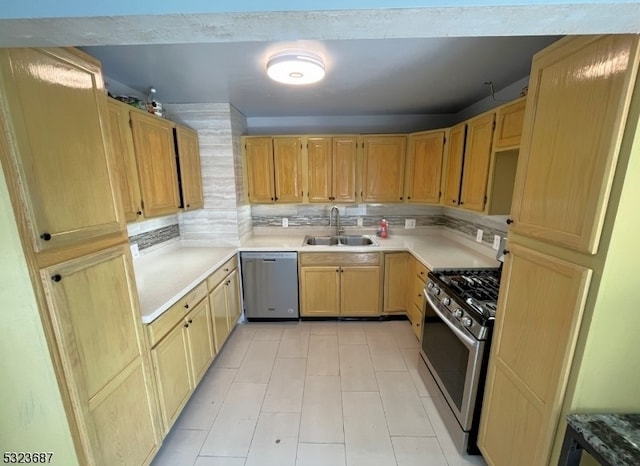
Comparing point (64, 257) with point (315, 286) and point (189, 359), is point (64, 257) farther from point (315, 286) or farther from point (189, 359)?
point (315, 286)

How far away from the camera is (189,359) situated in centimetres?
189

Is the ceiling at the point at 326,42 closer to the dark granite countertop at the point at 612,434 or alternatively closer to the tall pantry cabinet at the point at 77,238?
the tall pantry cabinet at the point at 77,238

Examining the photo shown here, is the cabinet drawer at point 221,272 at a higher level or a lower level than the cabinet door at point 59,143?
lower

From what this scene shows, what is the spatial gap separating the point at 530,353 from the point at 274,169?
270cm

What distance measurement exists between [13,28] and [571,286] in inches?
72.2

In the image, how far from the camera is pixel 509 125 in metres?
1.81

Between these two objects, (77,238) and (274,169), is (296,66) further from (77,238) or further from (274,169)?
(274,169)

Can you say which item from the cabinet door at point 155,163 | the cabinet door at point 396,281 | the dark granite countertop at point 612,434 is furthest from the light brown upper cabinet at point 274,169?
the dark granite countertop at point 612,434

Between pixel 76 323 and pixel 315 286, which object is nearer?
pixel 76 323

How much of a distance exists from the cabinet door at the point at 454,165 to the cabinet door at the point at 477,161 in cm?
7

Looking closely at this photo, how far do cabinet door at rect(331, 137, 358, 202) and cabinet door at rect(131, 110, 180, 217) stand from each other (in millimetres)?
1628

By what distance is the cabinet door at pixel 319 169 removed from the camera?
9.95 ft

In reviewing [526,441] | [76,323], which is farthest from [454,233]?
[76,323]

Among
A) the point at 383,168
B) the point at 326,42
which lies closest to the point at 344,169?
the point at 383,168
